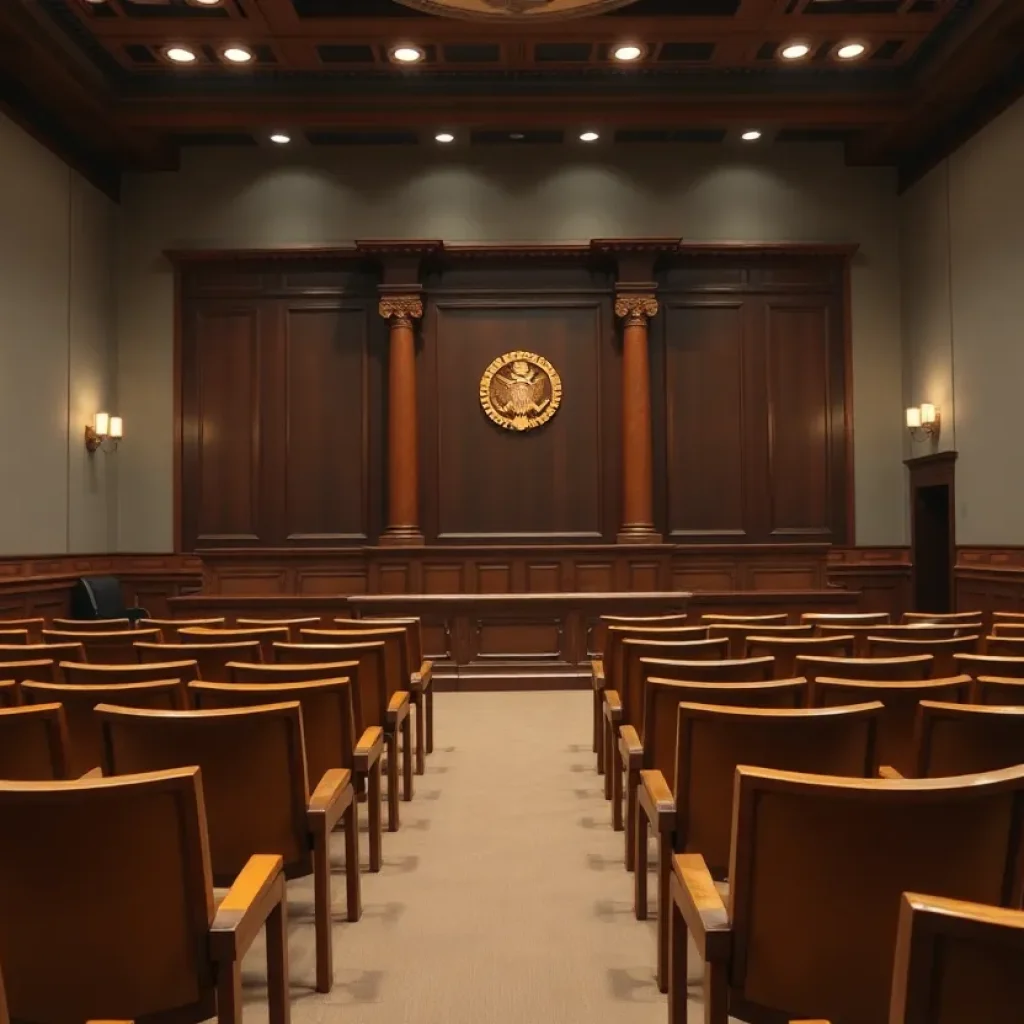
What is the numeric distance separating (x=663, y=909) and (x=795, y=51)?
8.51 metres

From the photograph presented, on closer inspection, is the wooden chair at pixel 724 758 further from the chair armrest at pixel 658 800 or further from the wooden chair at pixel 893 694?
the wooden chair at pixel 893 694

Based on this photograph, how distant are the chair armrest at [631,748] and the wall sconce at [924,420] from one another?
7.67 meters

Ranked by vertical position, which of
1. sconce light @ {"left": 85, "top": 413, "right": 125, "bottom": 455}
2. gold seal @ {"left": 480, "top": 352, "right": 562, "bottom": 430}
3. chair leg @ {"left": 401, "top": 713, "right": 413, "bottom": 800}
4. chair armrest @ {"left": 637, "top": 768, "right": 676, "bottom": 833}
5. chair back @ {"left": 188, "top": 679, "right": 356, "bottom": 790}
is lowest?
chair leg @ {"left": 401, "top": 713, "right": 413, "bottom": 800}

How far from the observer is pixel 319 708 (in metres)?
2.74

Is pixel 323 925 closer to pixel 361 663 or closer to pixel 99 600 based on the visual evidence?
pixel 361 663

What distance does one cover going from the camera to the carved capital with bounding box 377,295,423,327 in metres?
10.1

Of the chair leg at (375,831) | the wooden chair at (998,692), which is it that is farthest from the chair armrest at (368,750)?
the wooden chair at (998,692)

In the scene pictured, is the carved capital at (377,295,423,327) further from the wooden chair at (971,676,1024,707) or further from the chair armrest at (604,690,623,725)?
the wooden chair at (971,676,1024,707)

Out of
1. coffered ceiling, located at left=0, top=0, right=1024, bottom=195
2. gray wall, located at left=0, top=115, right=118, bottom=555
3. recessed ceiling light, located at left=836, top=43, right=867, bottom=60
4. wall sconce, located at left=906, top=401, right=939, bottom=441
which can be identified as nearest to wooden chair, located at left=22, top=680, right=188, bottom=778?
gray wall, located at left=0, top=115, right=118, bottom=555

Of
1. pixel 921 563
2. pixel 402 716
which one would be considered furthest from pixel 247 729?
pixel 921 563

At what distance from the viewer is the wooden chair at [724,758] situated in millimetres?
2035

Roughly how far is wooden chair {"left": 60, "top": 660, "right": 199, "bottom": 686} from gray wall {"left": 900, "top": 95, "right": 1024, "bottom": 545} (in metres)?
7.36

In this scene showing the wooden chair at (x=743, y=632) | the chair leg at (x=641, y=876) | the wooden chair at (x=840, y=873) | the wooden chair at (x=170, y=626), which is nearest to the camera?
the wooden chair at (x=840, y=873)

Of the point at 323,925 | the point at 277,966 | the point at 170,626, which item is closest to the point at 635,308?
the point at 170,626
